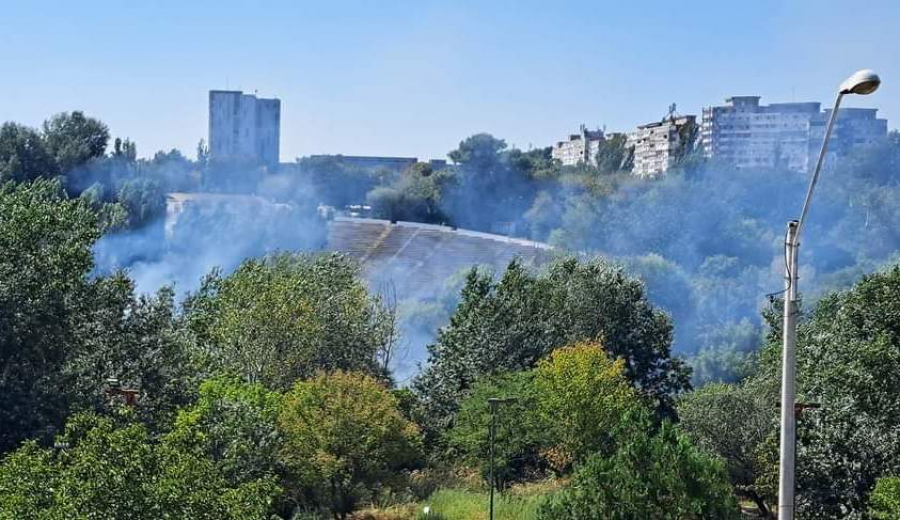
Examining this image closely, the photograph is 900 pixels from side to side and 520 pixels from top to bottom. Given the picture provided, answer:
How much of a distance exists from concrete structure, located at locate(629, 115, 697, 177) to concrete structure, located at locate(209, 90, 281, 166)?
112 ft

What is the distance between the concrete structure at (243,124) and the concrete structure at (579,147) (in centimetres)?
3095

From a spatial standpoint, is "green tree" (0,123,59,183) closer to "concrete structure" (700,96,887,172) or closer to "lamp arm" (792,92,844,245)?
"concrete structure" (700,96,887,172)

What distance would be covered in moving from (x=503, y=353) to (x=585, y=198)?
154 ft

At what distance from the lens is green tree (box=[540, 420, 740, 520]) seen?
858 inches

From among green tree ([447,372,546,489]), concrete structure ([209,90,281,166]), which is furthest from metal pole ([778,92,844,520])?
concrete structure ([209,90,281,166])

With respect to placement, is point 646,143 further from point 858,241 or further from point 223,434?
point 223,434

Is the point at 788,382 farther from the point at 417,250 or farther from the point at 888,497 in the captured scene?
the point at 417,250

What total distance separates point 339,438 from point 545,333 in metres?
10.6

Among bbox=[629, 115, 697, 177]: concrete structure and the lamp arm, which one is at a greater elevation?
bbox=[629, 115, 697, 177]: concrete structure

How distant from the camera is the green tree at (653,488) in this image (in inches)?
858

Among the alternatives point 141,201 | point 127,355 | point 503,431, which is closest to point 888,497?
point 503,431

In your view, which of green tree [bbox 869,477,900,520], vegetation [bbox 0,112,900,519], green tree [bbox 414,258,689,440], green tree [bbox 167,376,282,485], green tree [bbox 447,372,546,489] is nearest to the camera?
green tree [bbox 869,477,900,520]

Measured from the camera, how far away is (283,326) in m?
36.6

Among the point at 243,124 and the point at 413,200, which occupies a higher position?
the point at 243,124
